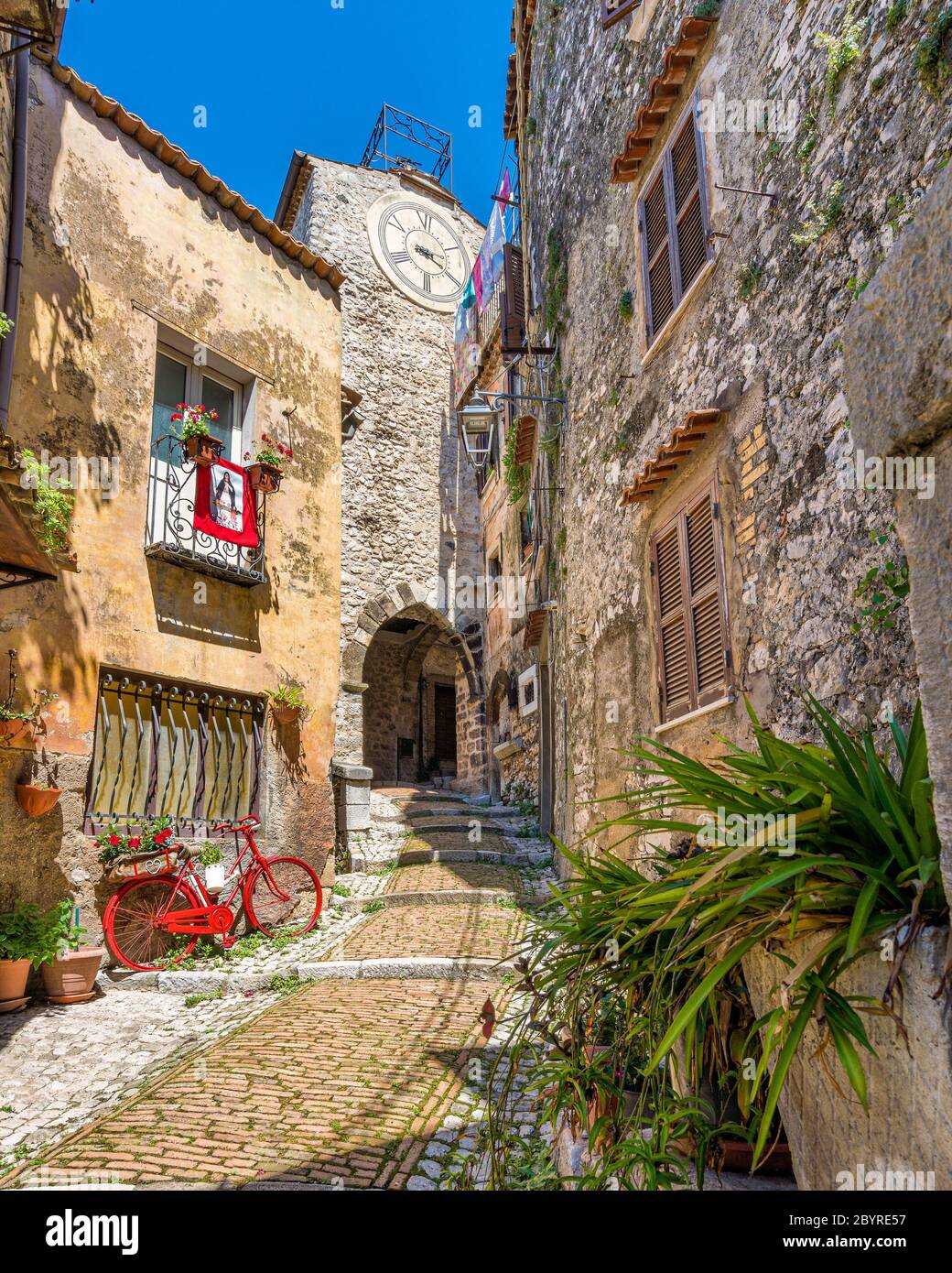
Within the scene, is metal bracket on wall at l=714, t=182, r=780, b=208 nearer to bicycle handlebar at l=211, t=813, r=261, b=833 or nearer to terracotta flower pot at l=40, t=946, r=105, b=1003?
bicycle handlebar at l=211, t=813, r=261, b=833

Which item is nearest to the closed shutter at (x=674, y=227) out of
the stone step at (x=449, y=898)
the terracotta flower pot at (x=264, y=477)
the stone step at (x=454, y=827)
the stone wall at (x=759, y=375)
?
the stone wall at (x=759, y=375)

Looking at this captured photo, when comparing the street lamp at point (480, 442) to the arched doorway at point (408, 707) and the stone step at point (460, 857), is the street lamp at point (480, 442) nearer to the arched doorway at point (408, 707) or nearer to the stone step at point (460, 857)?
the arched doorway at point (408, 707)

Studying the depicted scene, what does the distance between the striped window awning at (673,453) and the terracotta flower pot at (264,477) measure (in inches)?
149

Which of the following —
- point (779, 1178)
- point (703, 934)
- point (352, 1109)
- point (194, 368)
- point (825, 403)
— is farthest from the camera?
point (194, 368)

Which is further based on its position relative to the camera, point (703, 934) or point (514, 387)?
point (514, 387)

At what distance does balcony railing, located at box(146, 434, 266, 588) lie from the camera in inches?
305

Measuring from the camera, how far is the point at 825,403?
13.7 feet

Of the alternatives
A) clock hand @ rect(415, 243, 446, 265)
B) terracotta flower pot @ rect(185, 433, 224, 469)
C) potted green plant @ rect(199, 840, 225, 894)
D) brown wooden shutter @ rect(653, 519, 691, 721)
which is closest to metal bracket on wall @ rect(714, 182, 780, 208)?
brown wooden shutter @ rect(653, 519, 691, 721)

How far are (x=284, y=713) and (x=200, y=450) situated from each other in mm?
2632

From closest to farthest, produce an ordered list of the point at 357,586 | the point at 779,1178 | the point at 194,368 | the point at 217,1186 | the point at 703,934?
the point at 703,934 → the point at 779,1178 → the point at 217,1186 → the point at 194,368 → the point at 357,586

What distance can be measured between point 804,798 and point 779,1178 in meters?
1.19

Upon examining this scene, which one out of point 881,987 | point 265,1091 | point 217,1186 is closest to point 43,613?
point 265,1091

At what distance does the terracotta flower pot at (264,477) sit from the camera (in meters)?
8.58
